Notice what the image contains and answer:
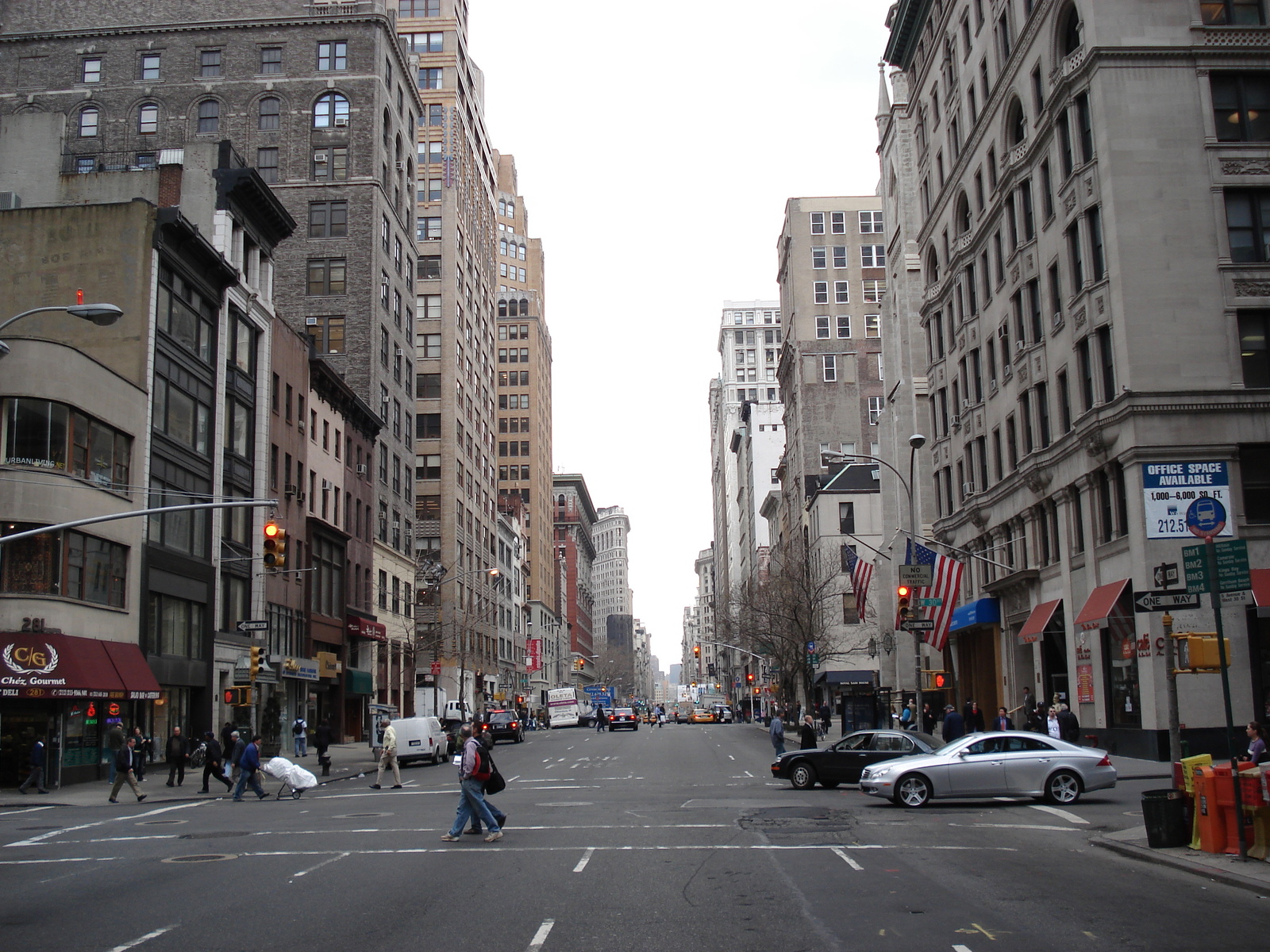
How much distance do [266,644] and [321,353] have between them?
23.5 m

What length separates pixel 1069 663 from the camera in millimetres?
38125

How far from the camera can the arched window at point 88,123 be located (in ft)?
233

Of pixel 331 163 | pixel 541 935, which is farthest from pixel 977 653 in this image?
pixel 331 163

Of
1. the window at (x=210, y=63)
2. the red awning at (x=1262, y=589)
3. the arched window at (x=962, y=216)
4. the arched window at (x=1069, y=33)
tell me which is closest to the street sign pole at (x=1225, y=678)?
the red awning at (x=1262, y=589)

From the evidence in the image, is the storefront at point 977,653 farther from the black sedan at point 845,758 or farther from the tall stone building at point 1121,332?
the black sedan at point 845,758

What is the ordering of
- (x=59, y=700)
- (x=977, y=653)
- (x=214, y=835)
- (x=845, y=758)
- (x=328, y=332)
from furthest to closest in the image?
(x=328, y=332) < (x=977, y=653) < (x=59, y=700) < (x=845, y=758) < (x=214, y=835)

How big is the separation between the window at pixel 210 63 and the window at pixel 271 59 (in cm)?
262

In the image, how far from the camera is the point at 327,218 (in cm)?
Answer: 7088

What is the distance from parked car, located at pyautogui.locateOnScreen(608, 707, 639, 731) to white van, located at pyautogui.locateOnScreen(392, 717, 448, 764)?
4419 cm

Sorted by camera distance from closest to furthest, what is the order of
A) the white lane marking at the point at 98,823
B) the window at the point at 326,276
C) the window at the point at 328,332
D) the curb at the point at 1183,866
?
the curb at the point at 1183,866, the white lane marking at the point at 98,823, the window at the point at 328,332, the window at the point at 326,276

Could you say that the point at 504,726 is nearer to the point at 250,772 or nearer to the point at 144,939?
the point at 250,772

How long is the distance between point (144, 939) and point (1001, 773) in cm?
1658

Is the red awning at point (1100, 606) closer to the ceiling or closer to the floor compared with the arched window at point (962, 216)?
closer to the floor

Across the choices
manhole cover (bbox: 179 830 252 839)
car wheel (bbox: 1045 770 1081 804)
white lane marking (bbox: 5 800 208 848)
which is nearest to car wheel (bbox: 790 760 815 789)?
car wheel (bbox: 1045 770 1081 804)
